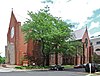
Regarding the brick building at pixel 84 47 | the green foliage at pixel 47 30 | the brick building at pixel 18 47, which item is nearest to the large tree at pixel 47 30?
the green foliage at pixel 47 30

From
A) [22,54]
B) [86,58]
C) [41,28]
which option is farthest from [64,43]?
[86,58]

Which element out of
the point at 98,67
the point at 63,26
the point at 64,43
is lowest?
the point at 98,67

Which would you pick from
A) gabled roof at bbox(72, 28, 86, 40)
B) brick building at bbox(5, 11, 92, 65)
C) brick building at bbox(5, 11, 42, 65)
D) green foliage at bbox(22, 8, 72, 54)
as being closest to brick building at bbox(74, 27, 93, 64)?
gabled roof at bbox(72, 28, 86, 40)

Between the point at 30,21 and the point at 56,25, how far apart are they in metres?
5.79

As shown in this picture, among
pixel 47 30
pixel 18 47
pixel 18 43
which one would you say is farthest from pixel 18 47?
pixel 47 30

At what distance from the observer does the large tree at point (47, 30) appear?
5440cm

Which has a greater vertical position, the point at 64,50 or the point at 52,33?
the point at 52,33

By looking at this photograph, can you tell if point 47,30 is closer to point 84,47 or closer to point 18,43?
point 18,43

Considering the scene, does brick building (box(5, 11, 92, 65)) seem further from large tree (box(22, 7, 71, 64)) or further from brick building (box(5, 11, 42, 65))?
large tree (box(22, 7, 71, 64))

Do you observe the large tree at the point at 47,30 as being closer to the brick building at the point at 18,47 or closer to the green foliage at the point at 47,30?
the green foliage at the point at 47,30

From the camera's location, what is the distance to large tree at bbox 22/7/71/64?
54.4m

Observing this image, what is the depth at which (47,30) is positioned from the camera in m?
54.9

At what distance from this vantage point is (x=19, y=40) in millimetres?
61844

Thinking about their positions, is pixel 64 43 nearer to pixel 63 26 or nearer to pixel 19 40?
pixel 63 26
